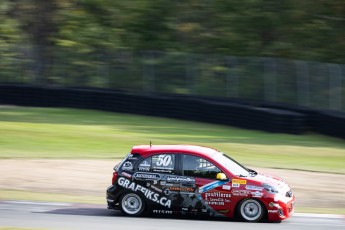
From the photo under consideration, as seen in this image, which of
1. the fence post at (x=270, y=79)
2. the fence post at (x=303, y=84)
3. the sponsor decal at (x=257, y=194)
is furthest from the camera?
the fence post at (x=270, y=79)

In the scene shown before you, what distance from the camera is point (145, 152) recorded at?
46.7ft

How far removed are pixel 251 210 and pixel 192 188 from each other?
112 centimetres

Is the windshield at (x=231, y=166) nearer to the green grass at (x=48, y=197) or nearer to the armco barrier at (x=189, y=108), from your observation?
the green grass at (x=48, y=197)

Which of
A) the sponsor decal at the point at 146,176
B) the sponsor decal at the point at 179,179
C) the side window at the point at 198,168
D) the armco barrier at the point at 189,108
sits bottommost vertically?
the sponsor decal at the point at 179,179

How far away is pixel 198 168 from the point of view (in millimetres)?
13984


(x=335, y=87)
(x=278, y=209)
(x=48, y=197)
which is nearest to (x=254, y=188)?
(x=278, y=209)

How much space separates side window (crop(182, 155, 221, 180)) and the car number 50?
0.27 meters

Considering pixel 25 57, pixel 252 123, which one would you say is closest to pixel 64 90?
pixel 25 57

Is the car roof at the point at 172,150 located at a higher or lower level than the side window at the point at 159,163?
higher

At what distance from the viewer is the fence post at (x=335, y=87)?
91.1 ft

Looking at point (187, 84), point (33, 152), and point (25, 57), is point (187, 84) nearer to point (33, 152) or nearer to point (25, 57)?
point (25, 57)

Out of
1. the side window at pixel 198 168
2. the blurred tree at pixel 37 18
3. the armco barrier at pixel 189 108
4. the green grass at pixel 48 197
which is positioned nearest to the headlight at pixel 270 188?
the side window at pixel 198 168

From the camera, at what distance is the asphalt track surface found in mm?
13086

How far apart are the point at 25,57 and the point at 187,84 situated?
30.4ft
